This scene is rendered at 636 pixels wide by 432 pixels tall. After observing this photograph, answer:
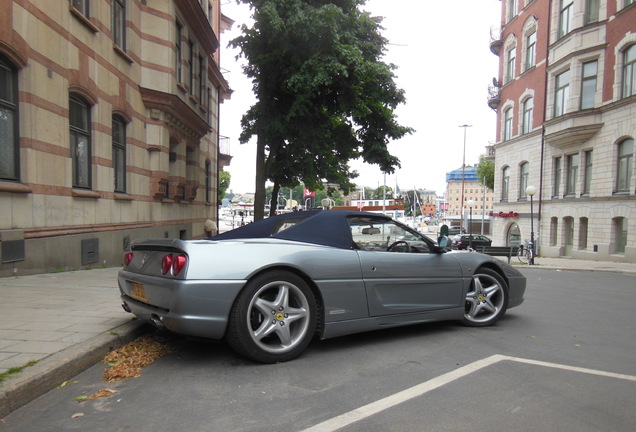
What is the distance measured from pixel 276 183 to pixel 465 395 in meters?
18.4

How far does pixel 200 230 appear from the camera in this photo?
18.2m

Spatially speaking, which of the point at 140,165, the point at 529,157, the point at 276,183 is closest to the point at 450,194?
the point at 529,157

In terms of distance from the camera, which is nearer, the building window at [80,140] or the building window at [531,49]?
the building window at [80,140]

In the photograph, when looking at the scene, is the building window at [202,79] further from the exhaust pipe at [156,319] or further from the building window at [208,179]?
the exhaust pipe at [156,319]

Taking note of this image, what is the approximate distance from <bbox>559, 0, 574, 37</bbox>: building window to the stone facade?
62.2 feet

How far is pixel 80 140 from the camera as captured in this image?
8.99 metres

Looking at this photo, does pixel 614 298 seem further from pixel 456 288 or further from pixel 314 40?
pixel 314 40

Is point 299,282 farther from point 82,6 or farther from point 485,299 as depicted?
point 82,6

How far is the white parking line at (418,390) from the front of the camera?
254 centimetres

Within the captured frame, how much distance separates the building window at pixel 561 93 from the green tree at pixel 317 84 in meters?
11.1

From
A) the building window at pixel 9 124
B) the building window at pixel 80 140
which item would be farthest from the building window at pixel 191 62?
the building window at pixel 9 124

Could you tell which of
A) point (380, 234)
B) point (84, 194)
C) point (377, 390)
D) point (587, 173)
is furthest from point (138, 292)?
point (587, 173)

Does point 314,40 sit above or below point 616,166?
above

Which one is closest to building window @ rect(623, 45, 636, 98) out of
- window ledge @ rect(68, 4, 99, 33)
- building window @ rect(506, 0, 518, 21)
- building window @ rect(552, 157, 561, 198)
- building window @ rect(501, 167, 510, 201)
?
building window @ rect(552, 157, 561, 198)
